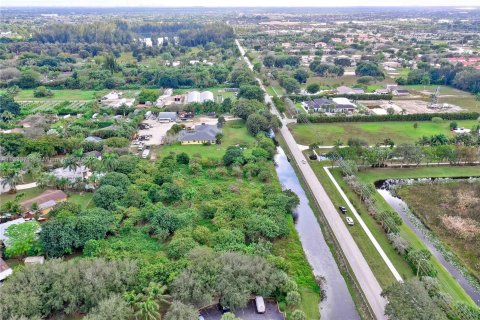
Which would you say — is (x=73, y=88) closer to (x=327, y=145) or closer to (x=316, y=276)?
(x=327, y=145)

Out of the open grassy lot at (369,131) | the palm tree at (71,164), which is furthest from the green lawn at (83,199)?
the open grassy lot at (369,131)

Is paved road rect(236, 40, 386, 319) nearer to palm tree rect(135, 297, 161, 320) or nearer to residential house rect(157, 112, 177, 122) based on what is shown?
palm tree rect(135, 297, 161, 320)

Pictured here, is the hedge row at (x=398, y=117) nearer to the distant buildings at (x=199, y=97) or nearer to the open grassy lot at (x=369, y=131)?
the open grassy lot at (x=369, y=131)

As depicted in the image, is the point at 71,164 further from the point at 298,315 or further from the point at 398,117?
the point at 398,117

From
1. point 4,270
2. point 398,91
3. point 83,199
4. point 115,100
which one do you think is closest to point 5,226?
point 4,270

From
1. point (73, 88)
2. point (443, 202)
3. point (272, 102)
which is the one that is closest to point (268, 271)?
point (443, 202)

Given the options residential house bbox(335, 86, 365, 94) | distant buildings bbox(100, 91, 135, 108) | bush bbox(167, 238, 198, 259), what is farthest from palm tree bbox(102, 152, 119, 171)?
residential house bbox(335, 86, 365, 94)
